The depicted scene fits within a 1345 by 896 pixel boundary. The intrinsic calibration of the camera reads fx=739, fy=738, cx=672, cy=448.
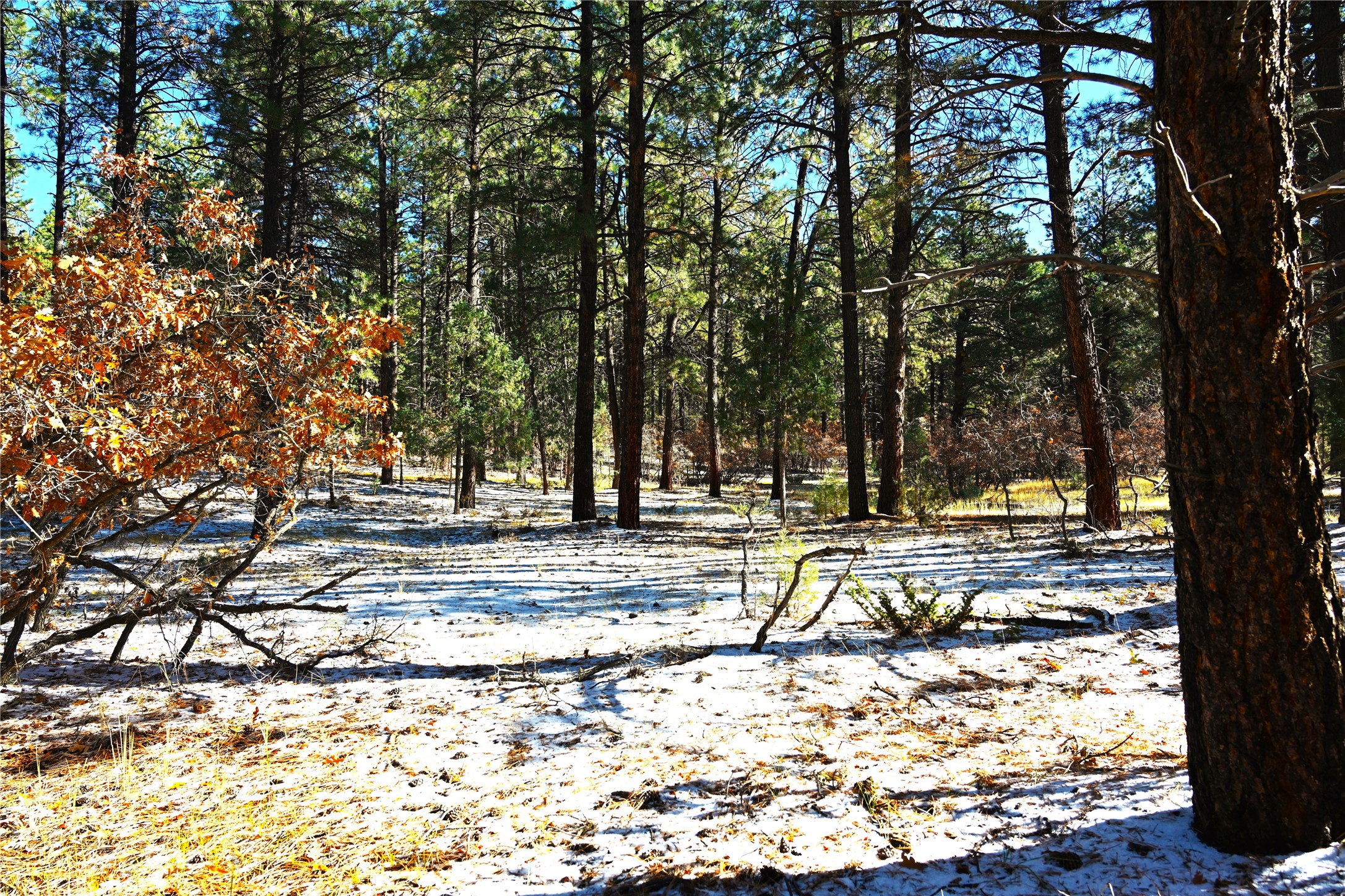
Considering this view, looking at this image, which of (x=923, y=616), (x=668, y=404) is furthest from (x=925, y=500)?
(x=923, y=616)

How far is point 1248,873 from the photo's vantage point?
211 centimetres

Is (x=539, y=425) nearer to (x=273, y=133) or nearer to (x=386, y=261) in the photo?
(x=386, y=261)

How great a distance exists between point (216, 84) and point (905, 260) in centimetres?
1158

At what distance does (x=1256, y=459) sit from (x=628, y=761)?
2564 mm

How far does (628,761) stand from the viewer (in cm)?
324

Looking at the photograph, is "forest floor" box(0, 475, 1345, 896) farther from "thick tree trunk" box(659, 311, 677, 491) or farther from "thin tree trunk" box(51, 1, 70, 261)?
"thick tree trunk" box(659, 311, 677, 491)

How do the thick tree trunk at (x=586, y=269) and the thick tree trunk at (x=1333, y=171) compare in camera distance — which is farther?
the thick tree trunk at (x=586, y=269)

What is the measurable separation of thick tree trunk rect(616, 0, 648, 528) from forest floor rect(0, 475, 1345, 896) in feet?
21.8

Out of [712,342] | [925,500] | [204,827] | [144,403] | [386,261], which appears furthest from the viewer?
[712,342]

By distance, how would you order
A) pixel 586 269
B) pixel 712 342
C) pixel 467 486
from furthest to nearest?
pixel 712 342, pixel 467 486, pixel 586 269

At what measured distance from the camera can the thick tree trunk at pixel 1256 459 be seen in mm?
2137

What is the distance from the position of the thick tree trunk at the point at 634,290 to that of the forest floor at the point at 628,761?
6638 mm

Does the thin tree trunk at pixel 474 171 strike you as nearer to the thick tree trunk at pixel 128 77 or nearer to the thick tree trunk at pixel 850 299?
the thick tree trunk at pixel 128 77

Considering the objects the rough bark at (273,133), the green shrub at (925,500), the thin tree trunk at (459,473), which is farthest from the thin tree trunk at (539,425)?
the green shrub at (925,500)
